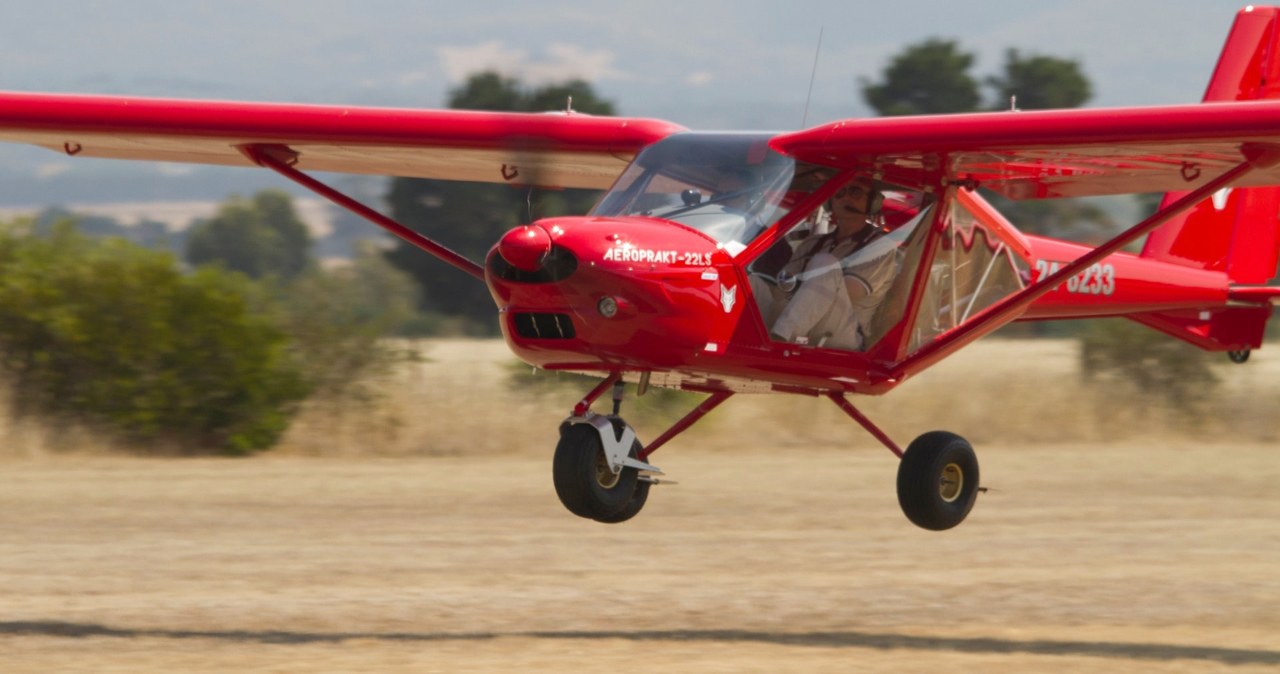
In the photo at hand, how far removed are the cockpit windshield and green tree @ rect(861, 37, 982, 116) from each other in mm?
63244

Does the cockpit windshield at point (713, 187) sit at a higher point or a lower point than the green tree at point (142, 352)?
higher

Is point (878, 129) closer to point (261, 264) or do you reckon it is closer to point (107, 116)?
point (107, 116)

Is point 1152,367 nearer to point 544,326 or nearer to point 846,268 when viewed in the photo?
point 846,268

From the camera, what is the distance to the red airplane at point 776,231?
340 inches

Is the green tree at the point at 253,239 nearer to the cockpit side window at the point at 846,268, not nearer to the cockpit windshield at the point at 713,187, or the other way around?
the cockpit side window at the point at 846,268

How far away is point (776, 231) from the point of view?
9.14 m

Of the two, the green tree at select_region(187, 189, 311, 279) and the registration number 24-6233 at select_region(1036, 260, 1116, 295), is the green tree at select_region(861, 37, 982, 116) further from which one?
the registration number 24-6233 at select_region(1036, 260, 1116, 295)

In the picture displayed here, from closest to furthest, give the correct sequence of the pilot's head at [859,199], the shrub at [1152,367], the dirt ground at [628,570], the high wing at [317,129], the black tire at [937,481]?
the pilot's head at [859,199]
the black tire at [937,481]
the dirt ground at [628,570]
the high wing at [317,129]
the shrub at [1152,367]

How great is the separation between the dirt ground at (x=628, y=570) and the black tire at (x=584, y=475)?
148cm

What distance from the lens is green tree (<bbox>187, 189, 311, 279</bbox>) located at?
83.4m

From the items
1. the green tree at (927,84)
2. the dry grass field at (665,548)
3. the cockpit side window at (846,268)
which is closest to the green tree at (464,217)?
the green tree at (927,84)

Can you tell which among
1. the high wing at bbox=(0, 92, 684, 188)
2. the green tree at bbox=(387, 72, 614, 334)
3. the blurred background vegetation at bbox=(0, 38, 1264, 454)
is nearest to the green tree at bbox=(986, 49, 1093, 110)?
the green tree at bbox=(387, 72, 614, 334)

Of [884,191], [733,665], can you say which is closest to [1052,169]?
[884,191]

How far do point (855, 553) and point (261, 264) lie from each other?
70.3m
